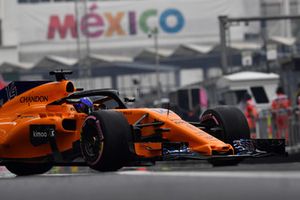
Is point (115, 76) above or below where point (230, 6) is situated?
below

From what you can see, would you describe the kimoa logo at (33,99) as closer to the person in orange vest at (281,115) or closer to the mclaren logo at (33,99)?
the mclaren logo at (33,99)

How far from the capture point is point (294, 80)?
27094 mm

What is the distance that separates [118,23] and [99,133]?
62.0 metres

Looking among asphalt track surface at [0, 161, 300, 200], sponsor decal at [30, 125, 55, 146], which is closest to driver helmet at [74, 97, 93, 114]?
sponsor decal at [30, 125, 55, 146]

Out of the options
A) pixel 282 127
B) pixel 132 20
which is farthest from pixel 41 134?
pixel 132 20

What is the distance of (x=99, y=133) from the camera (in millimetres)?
7516

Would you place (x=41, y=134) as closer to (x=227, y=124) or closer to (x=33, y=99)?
(x=33, y=99)

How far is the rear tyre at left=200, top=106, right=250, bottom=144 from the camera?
836 centimetres

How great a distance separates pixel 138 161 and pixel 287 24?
63.1 meters

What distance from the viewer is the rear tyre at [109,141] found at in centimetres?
738

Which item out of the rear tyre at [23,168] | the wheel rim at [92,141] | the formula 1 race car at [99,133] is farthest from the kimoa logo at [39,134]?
the wheel rim at [92,141]

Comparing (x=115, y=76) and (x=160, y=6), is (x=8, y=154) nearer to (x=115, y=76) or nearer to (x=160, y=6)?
(x=115, y=76)

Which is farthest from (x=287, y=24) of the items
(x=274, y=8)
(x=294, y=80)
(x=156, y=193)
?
(x=156, y=193)

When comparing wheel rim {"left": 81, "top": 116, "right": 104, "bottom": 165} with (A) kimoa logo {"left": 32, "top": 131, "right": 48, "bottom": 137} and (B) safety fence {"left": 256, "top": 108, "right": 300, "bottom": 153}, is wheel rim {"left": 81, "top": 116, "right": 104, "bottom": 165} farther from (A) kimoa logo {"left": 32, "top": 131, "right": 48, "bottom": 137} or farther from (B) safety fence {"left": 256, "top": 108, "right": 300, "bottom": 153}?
(B) safety fence {"left": 256, "top": 108, "right": 300, "bottom": 153}
